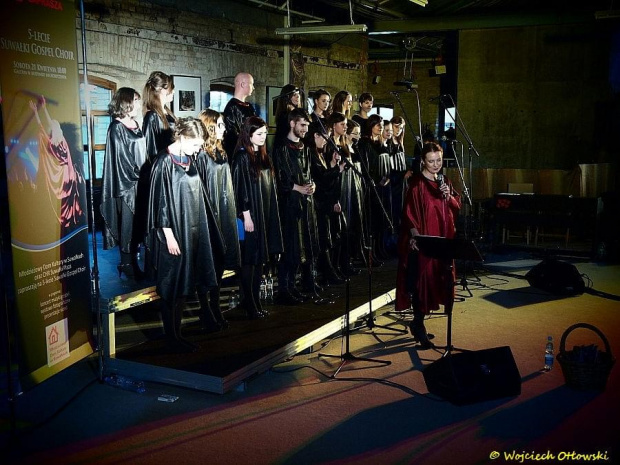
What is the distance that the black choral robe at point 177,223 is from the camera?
483 cm

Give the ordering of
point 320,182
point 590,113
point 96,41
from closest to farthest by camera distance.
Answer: point 320,182 < point 96,41 < point 590,113

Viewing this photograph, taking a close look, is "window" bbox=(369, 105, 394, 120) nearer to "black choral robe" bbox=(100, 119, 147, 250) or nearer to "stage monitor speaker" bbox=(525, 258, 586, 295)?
"stage monitor speaker" bbox=(525, 258, 586, 295)

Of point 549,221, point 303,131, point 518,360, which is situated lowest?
point 518,360

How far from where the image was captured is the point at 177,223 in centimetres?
489

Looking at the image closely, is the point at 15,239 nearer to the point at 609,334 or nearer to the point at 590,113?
the point at 609,334

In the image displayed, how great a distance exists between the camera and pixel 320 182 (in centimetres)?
694

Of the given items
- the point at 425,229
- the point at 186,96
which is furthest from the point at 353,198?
the point at 186,96

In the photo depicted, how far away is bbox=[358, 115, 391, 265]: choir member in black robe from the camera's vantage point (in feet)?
27.9

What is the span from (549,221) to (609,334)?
4.48 meters

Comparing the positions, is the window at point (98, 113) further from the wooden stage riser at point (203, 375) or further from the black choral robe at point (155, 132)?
the wooden stage riser at point (203, 375)

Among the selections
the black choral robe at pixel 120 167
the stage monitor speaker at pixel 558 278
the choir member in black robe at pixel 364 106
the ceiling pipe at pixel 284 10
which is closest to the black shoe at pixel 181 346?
the black choral robe at pixel 120 167

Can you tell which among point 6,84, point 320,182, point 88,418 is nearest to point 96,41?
point 320,182

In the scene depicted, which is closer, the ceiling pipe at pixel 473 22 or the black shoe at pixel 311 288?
the black shoe at pixel 311 288

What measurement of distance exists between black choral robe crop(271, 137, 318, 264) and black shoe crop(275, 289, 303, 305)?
326 mm
